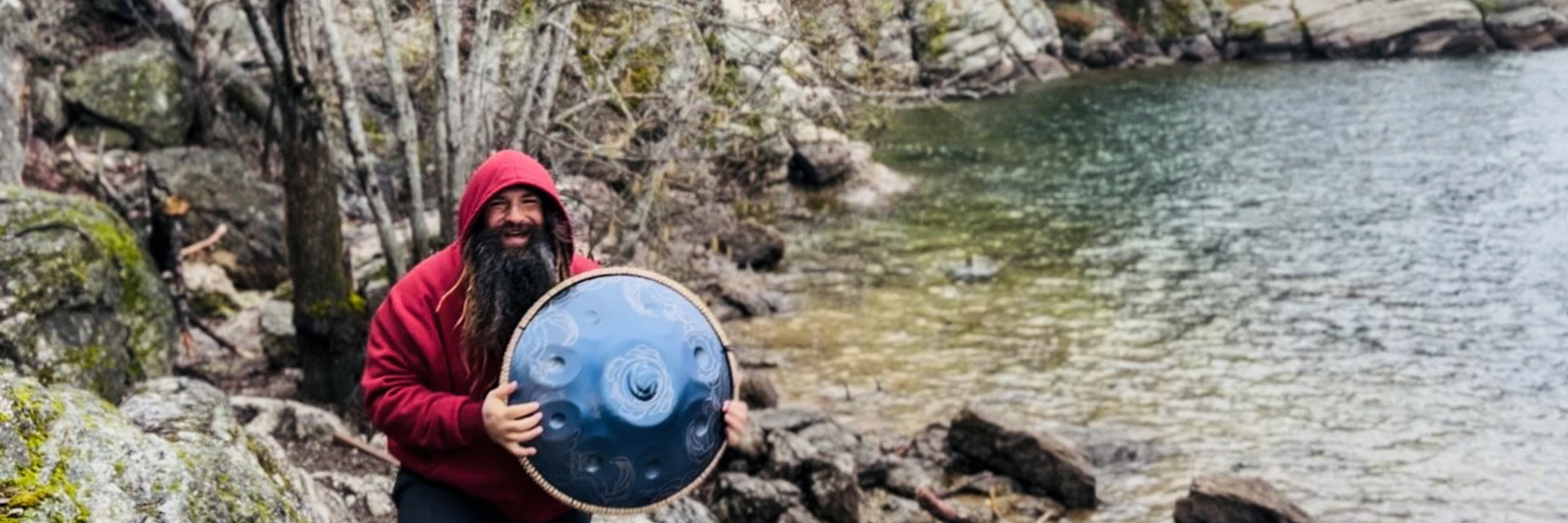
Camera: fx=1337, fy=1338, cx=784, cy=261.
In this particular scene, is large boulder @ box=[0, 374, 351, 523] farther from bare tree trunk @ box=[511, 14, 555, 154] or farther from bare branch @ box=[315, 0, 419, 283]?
bare branch @ box=[315, 0, 419, 283]

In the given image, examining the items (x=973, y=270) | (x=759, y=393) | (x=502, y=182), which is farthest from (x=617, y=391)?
(x=973, y=270)

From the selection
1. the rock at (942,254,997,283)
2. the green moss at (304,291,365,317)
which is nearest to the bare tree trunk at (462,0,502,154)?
the green moss at (304,291,365,317)

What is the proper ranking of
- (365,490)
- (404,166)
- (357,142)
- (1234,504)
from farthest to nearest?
1. (404,166)
2. (1234,504)
3. (357,142)
4. (365,490)

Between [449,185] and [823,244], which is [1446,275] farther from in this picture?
[449,185]

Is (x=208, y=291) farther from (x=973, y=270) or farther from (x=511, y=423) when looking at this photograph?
(x=511, y=423)

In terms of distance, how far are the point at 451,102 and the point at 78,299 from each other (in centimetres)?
313

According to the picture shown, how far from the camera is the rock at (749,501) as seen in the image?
10938 millimetres

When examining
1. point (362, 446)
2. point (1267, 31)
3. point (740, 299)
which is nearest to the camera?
point (362, 446)

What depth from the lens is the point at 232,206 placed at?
17562mm

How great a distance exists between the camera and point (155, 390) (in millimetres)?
7180

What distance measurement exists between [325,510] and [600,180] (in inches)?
278

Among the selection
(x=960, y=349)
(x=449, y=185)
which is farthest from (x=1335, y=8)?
(x=449, y=185)

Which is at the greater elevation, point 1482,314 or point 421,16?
point 421,16

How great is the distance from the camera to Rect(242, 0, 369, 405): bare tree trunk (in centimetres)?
1148
